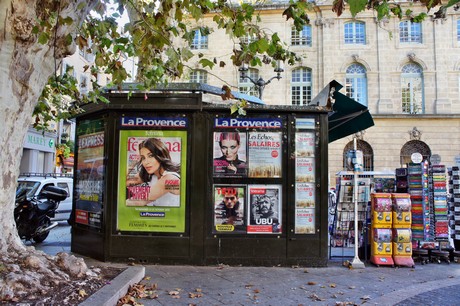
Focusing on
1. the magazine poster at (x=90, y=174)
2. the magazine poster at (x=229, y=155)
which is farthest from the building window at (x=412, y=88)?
the magazine poster at (x=90, y=174)

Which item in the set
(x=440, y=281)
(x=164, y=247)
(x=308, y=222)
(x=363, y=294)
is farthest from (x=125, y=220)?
(x=440, y=281)

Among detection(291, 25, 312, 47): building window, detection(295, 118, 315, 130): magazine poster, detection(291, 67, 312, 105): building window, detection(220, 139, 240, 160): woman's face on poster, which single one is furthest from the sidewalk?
detection(291, 25, 312, 47): building window

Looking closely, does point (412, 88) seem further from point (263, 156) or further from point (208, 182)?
point (208, 182)

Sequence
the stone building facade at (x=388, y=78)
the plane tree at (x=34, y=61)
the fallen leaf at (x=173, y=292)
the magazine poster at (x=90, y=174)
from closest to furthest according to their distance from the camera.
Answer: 1. the plane tree at (x=34, y=61)
2. the fallen leaf at (x=173, y=292)
3. the magazine poster at (x=90, y=174)
4. the stone building facade at (x=388, y=78)

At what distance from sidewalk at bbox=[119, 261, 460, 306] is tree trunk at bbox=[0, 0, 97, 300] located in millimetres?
1614

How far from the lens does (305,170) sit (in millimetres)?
7410

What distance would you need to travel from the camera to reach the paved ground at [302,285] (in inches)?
211

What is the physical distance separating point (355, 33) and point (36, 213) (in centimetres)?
2745

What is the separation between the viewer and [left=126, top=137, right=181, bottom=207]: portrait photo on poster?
7305mm

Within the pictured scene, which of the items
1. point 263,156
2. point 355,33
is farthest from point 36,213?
point 355,33

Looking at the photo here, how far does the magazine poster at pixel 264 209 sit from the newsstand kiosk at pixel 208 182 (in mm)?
18

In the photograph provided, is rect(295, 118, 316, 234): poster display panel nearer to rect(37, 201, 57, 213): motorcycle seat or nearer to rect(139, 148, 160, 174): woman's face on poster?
rect(139, 148, 160, 174): woman's face on poster

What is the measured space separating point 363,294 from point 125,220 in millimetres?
4117

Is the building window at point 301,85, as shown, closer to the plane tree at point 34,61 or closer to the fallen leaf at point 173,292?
the plane tree at point 34,61
